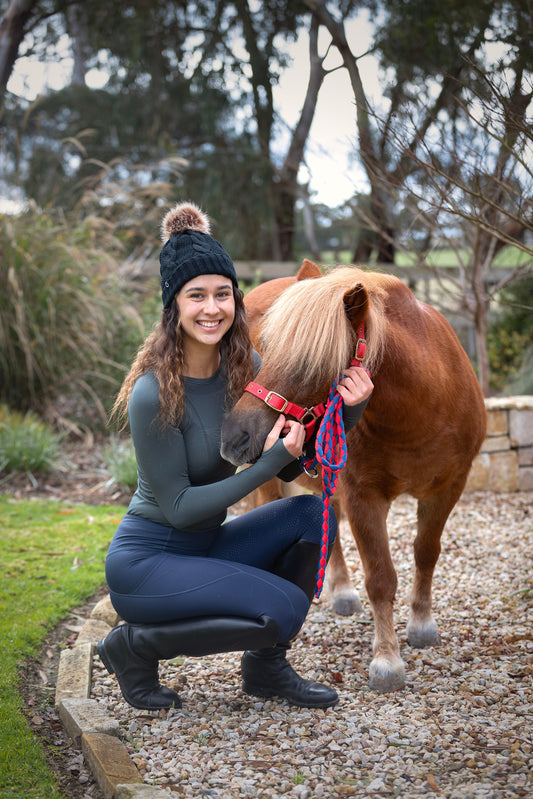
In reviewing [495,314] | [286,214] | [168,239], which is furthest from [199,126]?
[168,239]

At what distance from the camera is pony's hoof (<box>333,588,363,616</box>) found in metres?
3.33

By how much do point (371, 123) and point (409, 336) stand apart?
290 centimetres

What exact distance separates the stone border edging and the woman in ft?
0.58

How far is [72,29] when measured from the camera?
399 inches

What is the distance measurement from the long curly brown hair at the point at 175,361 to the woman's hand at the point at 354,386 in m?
0.36

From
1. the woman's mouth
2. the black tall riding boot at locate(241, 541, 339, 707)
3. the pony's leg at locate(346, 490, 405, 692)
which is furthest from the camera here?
the pony's leg at locate(346, 490, 405, 692)

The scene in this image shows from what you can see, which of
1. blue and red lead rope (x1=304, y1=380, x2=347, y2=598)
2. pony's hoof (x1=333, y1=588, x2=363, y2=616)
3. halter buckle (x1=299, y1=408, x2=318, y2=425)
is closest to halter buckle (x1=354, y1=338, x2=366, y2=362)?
blue and red lead rope (x1=304, y1=380, x2=347, y2=598)

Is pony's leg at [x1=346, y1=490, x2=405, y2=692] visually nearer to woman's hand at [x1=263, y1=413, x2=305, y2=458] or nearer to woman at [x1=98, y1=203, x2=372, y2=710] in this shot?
woman at [x1=98, y1=203, x2=372, y2=710]

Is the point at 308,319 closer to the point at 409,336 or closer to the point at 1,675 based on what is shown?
the point at 409,336

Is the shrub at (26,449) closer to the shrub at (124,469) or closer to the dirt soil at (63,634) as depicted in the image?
the dirt soil at (63,634)

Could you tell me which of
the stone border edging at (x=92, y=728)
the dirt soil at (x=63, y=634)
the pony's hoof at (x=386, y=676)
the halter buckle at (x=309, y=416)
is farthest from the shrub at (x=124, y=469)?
the halter buckle at (x=309, y=416)

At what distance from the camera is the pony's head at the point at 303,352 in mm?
2020

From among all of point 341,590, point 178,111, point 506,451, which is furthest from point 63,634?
point 178,111

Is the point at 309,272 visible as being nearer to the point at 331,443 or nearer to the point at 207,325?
the point at 207,325
